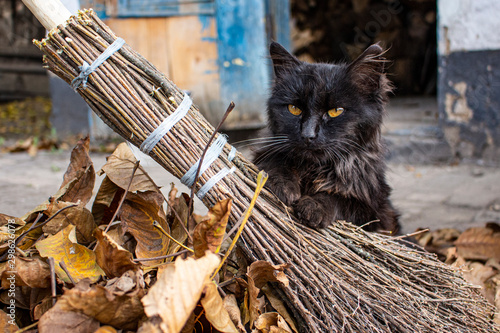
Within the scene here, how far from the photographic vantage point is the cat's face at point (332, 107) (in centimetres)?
181

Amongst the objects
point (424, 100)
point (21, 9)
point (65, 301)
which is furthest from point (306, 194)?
point (21, 9)

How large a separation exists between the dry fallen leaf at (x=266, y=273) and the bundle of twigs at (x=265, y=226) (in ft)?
0.16

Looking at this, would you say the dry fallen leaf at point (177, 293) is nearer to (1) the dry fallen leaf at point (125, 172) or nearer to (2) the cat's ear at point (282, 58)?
(1) the dry fallen leaf at point (125, 172)

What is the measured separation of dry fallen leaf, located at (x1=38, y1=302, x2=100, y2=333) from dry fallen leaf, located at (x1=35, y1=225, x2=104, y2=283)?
20cm

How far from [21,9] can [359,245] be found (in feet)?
34.2

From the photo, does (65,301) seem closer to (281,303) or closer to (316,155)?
(281,303)

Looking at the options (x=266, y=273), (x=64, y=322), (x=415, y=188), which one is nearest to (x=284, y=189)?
(x=266, y=273)

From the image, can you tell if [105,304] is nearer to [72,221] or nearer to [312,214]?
[72,221]

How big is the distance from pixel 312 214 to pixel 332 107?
0.51 m

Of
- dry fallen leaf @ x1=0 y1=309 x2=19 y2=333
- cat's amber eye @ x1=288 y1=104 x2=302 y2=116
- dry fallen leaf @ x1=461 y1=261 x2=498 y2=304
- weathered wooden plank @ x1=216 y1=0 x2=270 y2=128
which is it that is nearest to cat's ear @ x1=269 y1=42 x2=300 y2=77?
cat's amber eye @ x1=288 y1=104 x2=302 y2=116

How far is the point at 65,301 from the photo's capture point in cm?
116

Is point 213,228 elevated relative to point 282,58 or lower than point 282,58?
lower

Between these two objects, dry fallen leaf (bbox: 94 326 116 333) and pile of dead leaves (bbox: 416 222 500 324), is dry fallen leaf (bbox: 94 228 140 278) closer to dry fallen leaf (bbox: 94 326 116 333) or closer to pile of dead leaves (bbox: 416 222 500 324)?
dry fallen leaf (bbox: 94 326 116 333)

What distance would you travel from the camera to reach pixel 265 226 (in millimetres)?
1497
